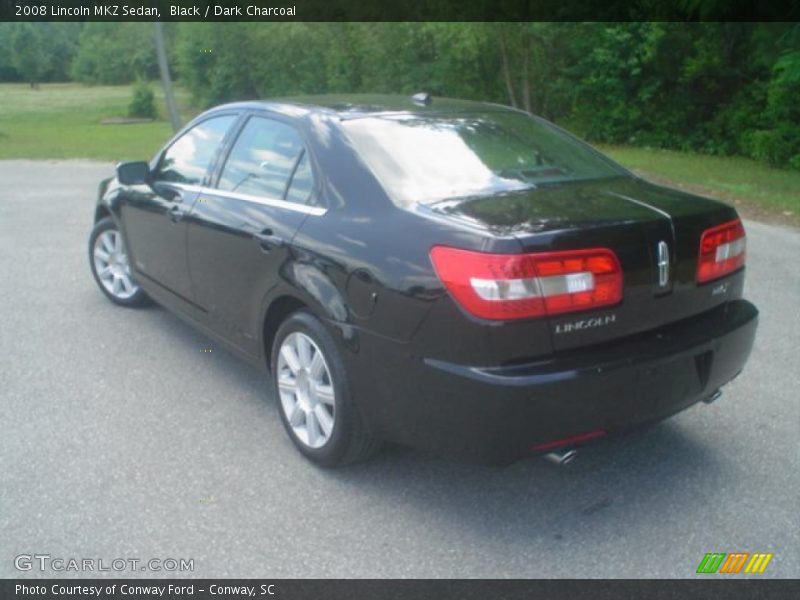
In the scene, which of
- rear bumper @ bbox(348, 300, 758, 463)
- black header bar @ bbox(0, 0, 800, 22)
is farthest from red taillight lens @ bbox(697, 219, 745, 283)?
black header bar @ bbox(0, 0, 800, 22)

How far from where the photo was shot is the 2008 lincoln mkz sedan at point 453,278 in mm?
2977

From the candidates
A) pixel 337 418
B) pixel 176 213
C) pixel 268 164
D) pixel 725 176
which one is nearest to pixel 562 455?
pixel 337 418

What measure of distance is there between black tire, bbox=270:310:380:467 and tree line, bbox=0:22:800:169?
11.7m

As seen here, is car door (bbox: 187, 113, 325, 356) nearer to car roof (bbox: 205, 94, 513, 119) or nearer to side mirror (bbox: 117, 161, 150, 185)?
car roof (bbox: 205, 94, 513, 119)

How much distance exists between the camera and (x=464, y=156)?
3.92m

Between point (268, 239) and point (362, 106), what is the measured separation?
93 centimetres

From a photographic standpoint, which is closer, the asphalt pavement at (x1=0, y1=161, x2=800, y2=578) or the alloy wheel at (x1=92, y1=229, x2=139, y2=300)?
the asphalt pavement at (x1=0, y1=161, x2=800, y2=578)

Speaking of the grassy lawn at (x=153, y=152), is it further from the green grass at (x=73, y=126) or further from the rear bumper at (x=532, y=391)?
the rear bumper at (x=532, y=391)

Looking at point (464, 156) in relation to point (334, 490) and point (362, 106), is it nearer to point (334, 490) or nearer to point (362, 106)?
point (362, 106)

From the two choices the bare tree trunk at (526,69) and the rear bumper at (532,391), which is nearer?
the rear bumper at (532,391)

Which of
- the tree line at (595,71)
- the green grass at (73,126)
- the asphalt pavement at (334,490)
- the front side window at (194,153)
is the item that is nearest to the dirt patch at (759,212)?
the tree line at (595,71)

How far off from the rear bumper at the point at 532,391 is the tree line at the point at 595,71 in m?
11.3

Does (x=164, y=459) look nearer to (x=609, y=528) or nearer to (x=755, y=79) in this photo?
(x=609, y=528)

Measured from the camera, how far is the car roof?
4172 mm
